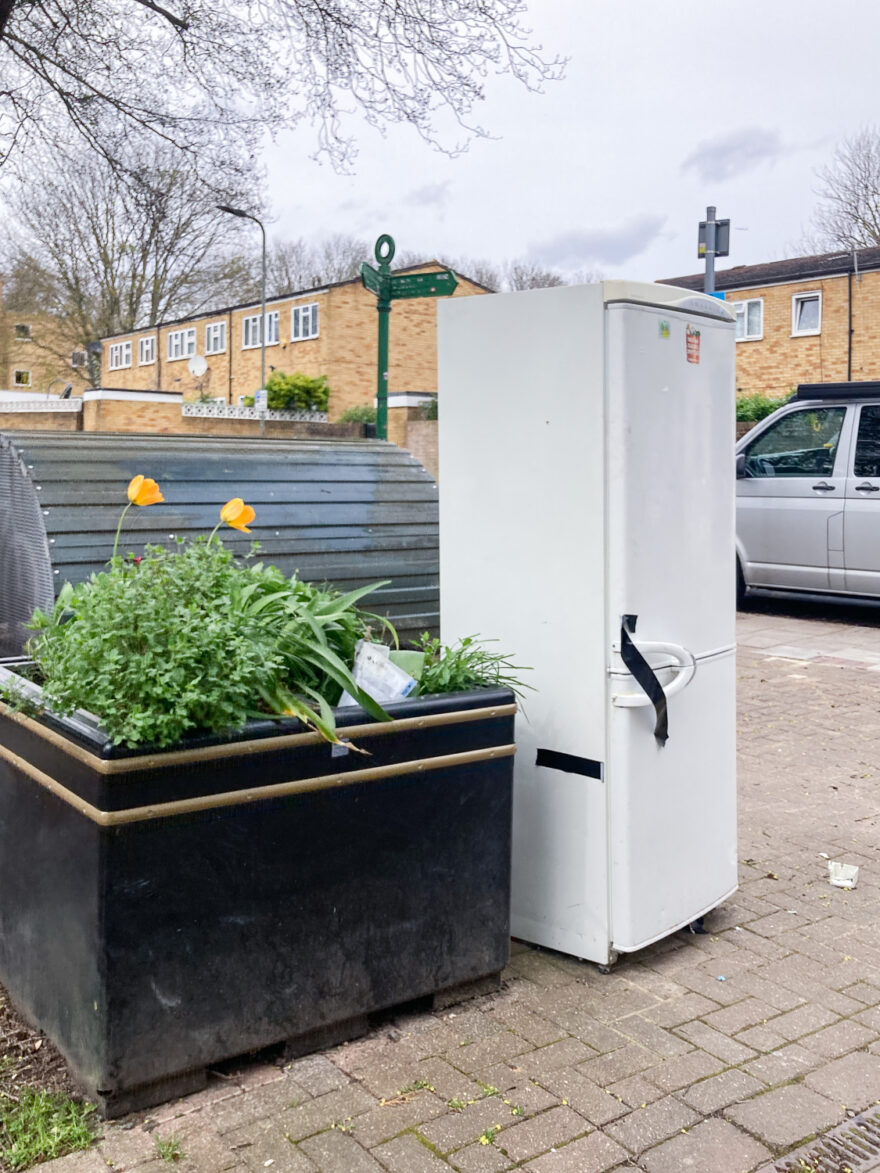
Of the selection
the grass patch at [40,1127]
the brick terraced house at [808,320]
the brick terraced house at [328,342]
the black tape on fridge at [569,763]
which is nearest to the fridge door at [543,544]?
the black tape on fridge at [569,763]

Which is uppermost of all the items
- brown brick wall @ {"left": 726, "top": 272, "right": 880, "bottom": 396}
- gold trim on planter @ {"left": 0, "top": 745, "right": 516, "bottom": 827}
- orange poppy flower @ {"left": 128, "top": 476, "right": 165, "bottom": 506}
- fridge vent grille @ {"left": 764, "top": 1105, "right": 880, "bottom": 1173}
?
brown brick wall @ {"left": 726, "top": 272, "right": 880, "bottom": 396}

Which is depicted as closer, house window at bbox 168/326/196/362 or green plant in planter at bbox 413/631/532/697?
green plant in planter at bbox 413/631/532/697

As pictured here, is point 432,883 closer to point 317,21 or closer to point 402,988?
point 402,988

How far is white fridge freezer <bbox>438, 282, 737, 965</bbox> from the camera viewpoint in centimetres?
336

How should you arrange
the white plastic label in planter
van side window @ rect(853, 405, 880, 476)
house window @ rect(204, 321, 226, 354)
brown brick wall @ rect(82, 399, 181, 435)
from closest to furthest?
the white plastic label in planter → van side window @ rect(853, 405, 880, 476) → brown brick wall @ rect(82, 399, 181, 435) → house window @ rect(204, 321, 226, 354)

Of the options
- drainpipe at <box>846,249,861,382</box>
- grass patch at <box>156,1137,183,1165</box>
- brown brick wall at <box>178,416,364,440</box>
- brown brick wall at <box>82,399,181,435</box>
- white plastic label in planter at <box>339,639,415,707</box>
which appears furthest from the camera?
drainpipe at <box>846,249,861,382</box>

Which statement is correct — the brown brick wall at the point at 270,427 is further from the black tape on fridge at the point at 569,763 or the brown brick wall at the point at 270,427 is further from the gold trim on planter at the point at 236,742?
the gold trim on planter at the point at 236,742

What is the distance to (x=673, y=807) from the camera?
3.58m

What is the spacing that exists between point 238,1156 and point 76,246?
152 ft

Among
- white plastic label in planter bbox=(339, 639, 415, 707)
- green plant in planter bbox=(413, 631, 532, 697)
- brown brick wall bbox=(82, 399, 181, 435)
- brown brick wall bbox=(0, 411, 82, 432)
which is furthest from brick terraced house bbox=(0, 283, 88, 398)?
white plastic label in planter bbox=(339, 639, 415, 707)

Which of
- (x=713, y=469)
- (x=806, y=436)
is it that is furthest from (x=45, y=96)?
(x=713, y=469)

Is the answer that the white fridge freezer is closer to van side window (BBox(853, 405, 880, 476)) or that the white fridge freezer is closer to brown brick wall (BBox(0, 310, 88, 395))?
van side window (BBox(853, 405, 880, 476))

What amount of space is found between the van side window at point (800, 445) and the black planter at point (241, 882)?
27.8ft

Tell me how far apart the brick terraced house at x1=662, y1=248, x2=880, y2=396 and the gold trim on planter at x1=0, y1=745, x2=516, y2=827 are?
3210cm
